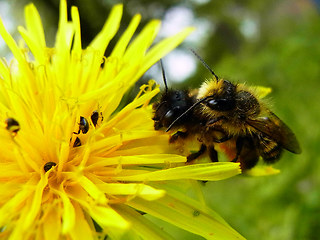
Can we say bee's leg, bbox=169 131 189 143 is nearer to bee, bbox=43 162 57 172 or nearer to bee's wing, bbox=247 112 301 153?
bee's wing, bbox=247 112 301 153

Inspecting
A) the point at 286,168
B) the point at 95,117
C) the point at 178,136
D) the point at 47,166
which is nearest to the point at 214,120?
the point at 178,136

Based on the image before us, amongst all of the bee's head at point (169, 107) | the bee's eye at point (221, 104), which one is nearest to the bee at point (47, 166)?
the bee's head at point (169, 107)

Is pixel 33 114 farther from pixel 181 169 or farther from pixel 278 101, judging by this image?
pixel 278 101

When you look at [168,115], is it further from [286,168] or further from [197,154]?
[286,168]

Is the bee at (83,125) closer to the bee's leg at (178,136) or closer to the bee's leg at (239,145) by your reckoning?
the bee's leg at (178,136)

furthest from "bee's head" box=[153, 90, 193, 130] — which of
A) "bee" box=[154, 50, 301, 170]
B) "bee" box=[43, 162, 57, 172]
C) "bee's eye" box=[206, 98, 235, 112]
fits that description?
"bee" box=[43, 162, 57, 172]

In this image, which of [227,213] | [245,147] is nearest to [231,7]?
[227,213]
